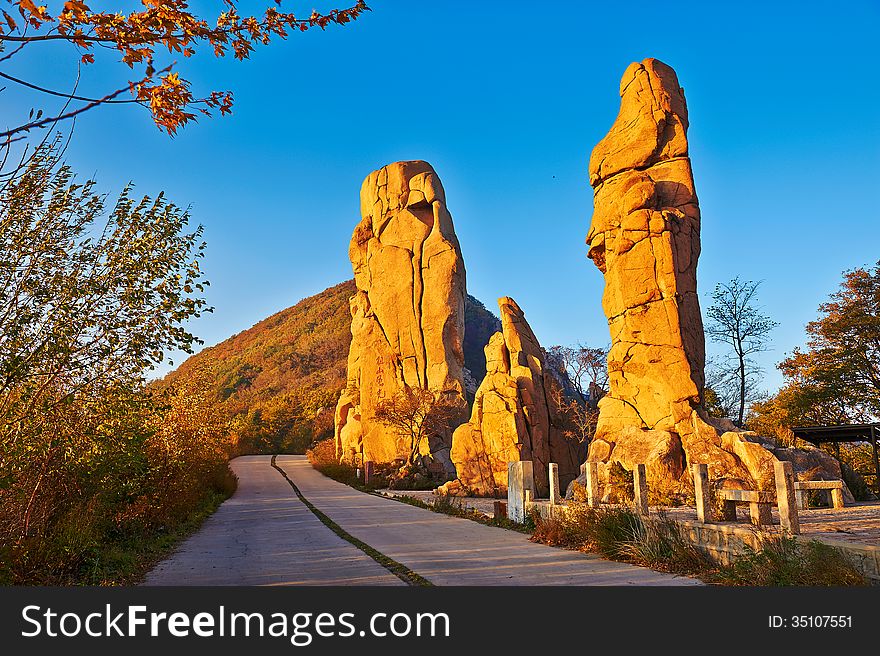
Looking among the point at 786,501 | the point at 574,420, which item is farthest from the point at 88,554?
the point at 574,420

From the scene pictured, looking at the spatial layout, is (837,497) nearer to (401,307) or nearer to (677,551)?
(677,551)

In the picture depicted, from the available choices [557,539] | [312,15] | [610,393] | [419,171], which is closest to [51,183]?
[312,15]

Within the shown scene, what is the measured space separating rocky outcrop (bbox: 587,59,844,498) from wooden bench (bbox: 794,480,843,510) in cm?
200

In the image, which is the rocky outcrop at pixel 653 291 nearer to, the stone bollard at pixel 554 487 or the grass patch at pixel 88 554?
the stone bollard at pixel 554 487

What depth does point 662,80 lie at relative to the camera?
984 inches

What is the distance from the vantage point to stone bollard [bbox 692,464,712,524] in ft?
32.7

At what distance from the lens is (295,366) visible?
93.2m

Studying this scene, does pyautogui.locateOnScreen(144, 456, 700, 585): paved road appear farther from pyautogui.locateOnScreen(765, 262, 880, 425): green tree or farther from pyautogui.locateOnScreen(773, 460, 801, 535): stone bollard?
pyautogui.locateOnScreen(765, 262, 880, 425): green tree

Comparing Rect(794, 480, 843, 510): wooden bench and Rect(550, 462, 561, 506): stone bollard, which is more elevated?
Rect(550, 462, 561, 506): stone bollard

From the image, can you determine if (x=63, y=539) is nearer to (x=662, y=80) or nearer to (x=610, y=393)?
(x=610, y=393)

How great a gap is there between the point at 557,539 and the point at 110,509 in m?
8.02

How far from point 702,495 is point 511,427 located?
1659cm

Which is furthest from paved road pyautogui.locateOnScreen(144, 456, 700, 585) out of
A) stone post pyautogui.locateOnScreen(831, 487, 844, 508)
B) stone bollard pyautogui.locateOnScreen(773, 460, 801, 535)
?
stone post pyautogui.locateOnScreen(831, 487, 844, 508)

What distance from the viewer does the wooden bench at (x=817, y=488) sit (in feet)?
53.0
